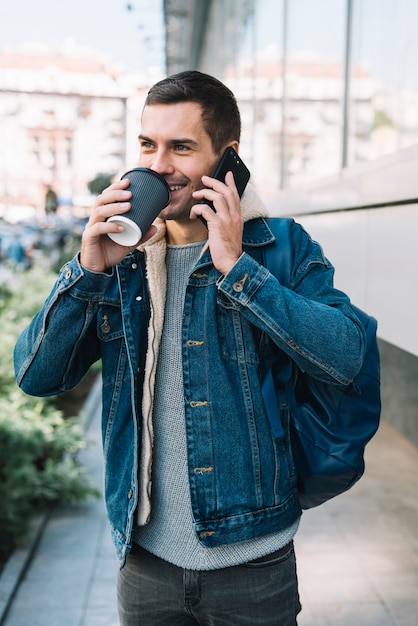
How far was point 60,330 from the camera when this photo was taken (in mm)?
1610

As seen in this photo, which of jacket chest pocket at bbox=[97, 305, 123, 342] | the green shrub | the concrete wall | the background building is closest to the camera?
jacket chest pocket at bbox=[97, 305, 123, 342]

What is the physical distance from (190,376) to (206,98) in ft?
2.00

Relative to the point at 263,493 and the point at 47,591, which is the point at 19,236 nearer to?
the point at 47,591

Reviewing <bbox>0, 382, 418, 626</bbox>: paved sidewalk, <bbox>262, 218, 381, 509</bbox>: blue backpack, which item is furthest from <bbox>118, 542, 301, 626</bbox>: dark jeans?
<bbox>0, 382, 418, 626</bbox>: paved sidewalk

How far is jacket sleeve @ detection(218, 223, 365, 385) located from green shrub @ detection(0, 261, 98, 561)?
297cm

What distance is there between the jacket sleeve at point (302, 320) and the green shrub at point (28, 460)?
297 cm

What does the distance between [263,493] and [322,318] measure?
41 cm

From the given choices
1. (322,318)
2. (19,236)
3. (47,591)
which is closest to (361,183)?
(322,318)

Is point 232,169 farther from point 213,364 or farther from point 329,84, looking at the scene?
point 329,84

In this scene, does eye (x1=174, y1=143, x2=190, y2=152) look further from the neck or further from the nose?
the neck

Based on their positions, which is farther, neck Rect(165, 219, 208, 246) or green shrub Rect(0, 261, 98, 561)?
green shrub Rect(0, 261, 98, 561)

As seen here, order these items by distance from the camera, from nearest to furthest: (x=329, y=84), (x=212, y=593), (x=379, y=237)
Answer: (x=212, y=593)
(x=379, y=237)
(x=329, y=84)

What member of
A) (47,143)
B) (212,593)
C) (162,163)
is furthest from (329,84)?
(47,143)

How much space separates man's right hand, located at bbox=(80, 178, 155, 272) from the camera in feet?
4.94
